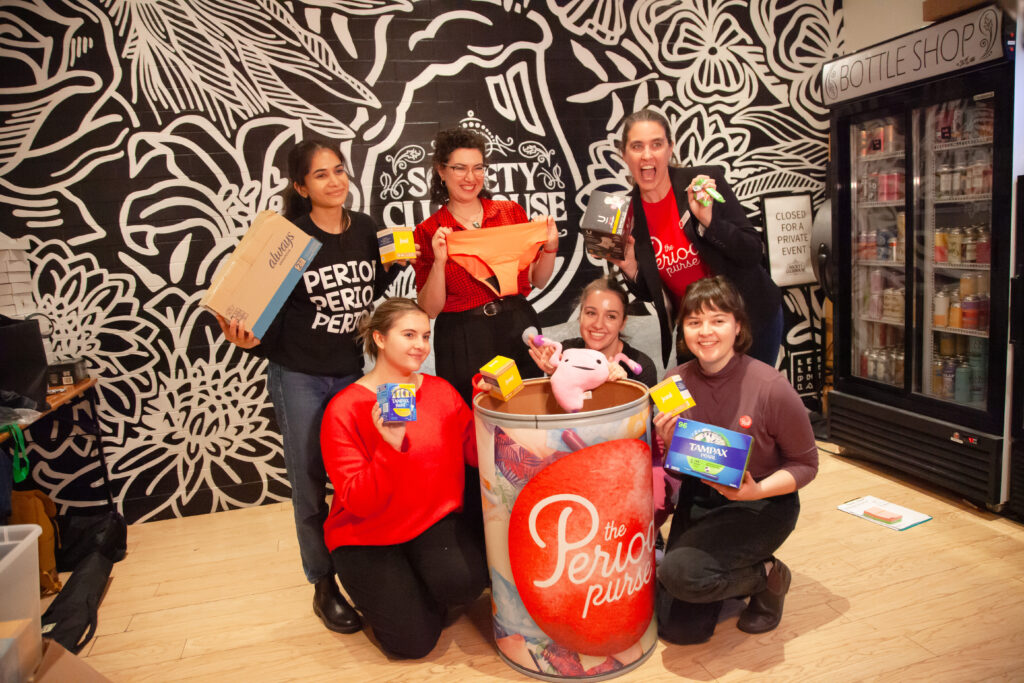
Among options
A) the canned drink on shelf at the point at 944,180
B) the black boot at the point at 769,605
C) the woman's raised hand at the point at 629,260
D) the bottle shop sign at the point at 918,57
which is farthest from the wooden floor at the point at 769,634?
the bottle shop sign at the point at 918,57

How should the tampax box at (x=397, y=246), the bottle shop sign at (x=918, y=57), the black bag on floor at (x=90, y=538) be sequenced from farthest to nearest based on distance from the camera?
the black bag on floor at (x=90, y=538)
the bottle shop sign at (x=918, y=57)
the tampax box at (x=397, y=246)

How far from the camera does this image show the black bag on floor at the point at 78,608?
2520 mm

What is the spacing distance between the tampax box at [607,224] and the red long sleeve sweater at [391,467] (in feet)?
2.58

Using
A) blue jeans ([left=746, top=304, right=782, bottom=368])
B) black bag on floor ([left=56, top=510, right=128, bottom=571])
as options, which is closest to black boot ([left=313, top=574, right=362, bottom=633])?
black bag on floor ([left=56, top=510, right=128, bottom=571])

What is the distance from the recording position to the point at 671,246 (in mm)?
2672

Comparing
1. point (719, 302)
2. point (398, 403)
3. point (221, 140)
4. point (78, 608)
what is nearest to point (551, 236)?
point (719, 302)

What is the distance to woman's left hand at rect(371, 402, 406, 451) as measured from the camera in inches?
83.2

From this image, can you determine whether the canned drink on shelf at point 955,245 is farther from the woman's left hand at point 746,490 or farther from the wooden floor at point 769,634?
the woman's left hand at point 746,490

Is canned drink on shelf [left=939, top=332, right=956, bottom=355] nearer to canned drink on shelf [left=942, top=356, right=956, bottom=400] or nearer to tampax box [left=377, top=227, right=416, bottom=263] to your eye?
canned drink on shelf [left=942, top=356, right=956, bottom=400]

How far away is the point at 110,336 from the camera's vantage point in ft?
11.3

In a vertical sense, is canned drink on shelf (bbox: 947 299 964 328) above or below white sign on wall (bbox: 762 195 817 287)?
below

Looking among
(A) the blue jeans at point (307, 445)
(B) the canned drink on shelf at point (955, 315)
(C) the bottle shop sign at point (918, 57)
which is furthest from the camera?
(B) the canned drink on shelf at point (955, 315)

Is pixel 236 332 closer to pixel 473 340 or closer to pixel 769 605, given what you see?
pixel 473 340

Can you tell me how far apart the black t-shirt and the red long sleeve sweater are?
0.27 meters
